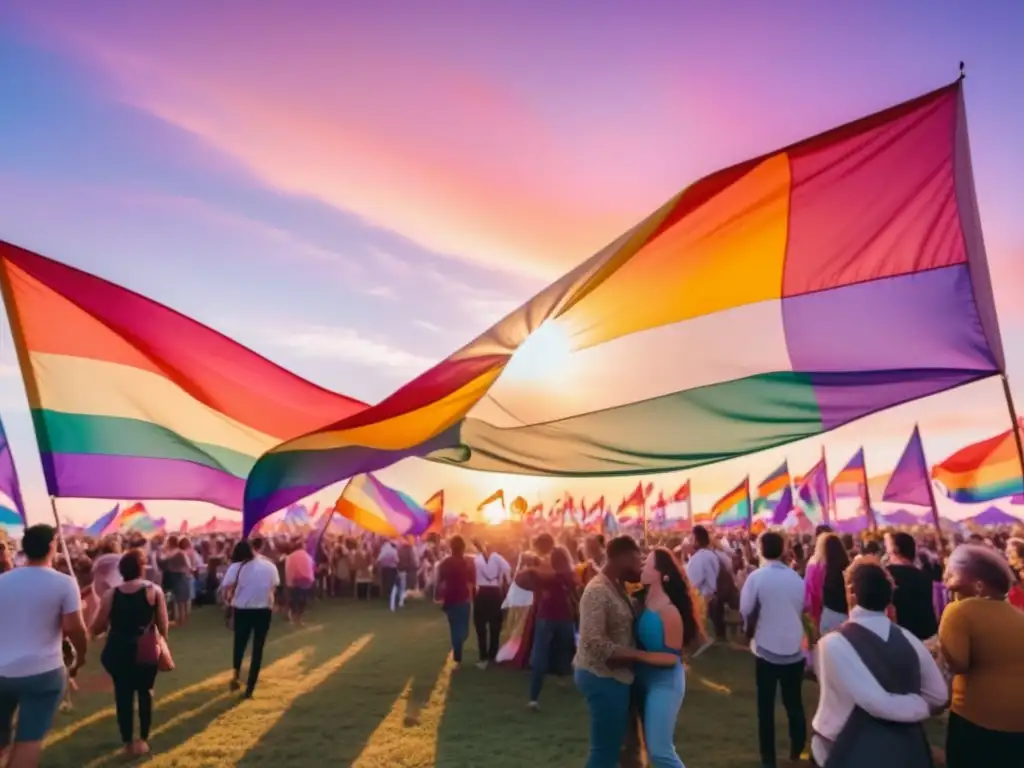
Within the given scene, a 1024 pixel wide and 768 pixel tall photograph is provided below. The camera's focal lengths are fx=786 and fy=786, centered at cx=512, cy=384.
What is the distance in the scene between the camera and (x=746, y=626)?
22.7 feet

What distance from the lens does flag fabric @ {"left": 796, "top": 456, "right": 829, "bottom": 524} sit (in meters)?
28.6

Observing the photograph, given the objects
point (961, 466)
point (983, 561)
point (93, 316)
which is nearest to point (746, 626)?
point (983, 561)

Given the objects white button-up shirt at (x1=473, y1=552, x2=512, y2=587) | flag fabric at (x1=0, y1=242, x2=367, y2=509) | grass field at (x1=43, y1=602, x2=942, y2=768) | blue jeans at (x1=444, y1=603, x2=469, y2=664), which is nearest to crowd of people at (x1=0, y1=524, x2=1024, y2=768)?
grass field at (x1=43, y1=602, x2=942, y2=768)

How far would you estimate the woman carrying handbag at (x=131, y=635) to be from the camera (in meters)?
7.34

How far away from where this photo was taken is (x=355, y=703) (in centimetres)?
969

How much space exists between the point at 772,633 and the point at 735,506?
27735mm

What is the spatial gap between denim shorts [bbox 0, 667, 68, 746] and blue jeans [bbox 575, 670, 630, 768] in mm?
3512

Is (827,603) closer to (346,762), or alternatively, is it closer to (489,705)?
(489,705)

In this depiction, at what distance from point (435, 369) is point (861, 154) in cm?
353

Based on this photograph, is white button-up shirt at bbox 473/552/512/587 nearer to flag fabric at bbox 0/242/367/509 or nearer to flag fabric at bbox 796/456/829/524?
flag fabric at bbox 0/242/367/509

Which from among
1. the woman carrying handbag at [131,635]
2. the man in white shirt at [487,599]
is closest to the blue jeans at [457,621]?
the man in white shirt at [487,599]

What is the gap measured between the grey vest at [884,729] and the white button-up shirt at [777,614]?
296cm

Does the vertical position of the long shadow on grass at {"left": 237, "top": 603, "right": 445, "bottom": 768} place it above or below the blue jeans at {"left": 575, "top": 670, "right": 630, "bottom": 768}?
below

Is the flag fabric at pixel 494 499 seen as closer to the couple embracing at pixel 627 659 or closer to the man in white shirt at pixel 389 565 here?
the man in white shirt at pixel 389 565
